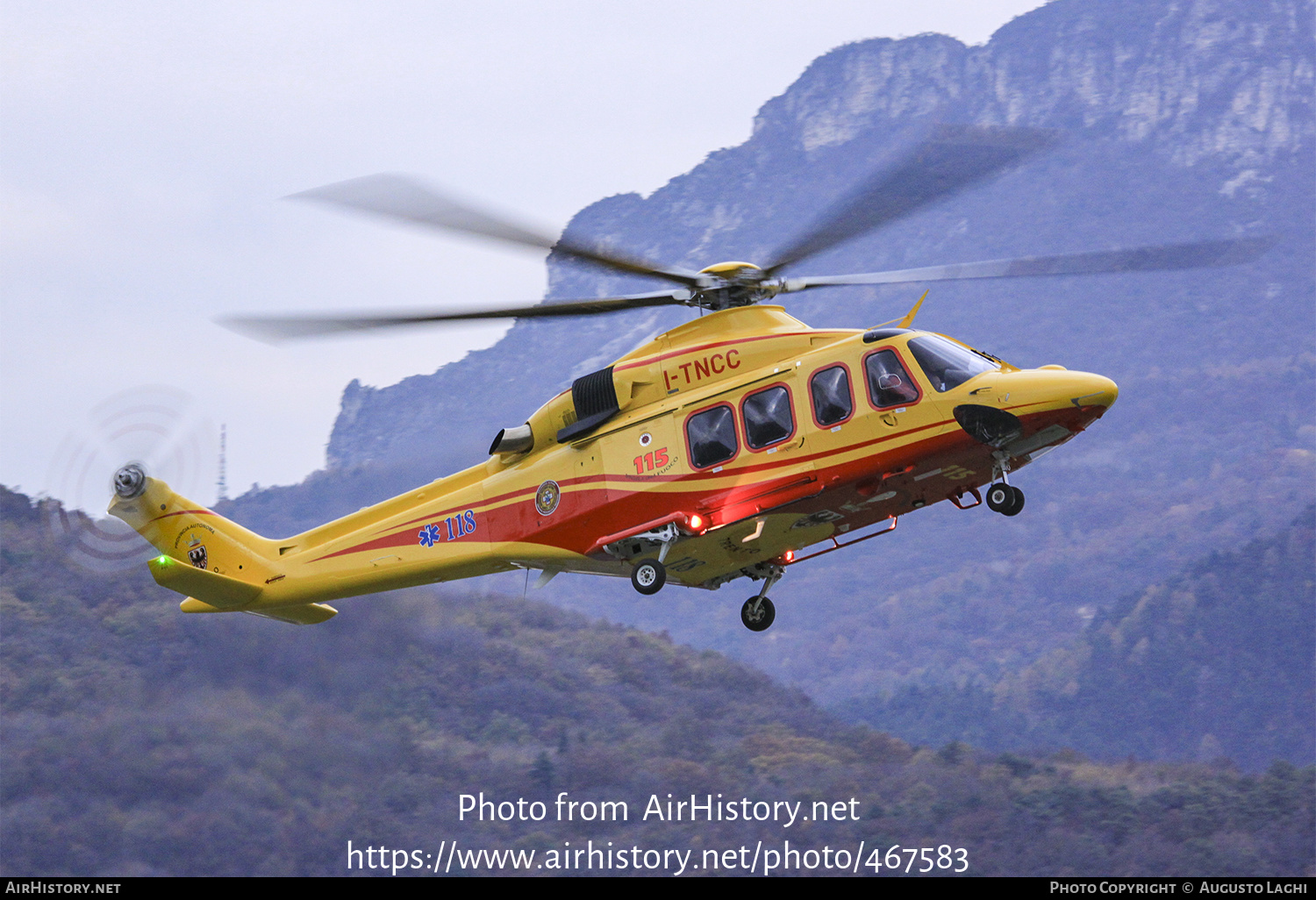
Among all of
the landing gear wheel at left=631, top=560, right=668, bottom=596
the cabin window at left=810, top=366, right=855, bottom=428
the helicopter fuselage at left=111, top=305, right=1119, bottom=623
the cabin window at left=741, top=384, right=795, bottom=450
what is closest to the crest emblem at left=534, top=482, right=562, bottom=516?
the helicopter fuselage at left=111, top=305, right=1119, bottom=623

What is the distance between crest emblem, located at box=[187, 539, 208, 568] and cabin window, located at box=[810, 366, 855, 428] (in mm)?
8641

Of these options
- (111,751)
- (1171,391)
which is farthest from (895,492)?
(1171,391)

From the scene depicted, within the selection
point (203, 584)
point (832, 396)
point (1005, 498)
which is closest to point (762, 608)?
point (832, 396)

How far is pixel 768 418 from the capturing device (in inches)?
639

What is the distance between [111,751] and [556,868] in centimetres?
1967

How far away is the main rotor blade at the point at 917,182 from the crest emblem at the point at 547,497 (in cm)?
394

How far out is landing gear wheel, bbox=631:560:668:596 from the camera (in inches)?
643

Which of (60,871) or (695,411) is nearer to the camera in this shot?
(695,411)

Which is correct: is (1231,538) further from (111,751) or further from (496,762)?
(111,751)

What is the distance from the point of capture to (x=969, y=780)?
62.8m

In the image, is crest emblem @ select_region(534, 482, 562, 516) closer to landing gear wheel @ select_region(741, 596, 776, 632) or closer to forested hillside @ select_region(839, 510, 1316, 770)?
landing gear wheel @ select_region(741, 596, 776, 632)

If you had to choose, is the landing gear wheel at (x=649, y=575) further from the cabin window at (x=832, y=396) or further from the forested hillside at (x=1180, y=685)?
Result: the forested hillside at (x=1180, y=685)

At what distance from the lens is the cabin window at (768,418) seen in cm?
1612

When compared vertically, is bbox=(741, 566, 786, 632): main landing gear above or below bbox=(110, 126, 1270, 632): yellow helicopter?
below
